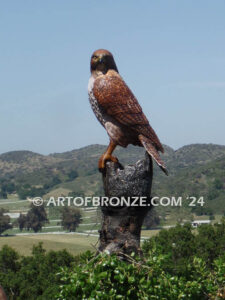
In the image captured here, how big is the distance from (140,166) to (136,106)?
3.88 ft

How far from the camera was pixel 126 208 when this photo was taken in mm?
7332

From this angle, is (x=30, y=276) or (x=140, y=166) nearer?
(x=140, y=166)

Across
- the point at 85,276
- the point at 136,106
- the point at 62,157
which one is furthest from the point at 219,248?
the point at 62,157

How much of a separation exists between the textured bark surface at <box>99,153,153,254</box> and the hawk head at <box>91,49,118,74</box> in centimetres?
186

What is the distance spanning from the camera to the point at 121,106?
801cm

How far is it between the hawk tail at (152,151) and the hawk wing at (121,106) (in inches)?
3.2

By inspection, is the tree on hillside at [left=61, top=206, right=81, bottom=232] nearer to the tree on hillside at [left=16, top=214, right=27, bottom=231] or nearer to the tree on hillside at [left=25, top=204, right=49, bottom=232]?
the tree on hillside at [left=25, top=204, right=49, bottom=232]

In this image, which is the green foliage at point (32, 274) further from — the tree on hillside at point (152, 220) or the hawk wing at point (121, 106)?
the tree on hillside at point (152, 220)

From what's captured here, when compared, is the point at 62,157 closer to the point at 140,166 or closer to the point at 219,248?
the point at 219,248

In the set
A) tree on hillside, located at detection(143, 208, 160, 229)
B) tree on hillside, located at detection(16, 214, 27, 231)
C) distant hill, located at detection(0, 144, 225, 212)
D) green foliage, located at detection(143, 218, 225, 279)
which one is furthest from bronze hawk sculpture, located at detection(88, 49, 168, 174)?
tree on hillside, located at detection(16, 214, 27, 231)

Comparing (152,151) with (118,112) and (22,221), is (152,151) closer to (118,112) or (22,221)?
(118,112)

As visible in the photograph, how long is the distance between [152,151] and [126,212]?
104cm

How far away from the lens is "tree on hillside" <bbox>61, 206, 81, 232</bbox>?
68.6m


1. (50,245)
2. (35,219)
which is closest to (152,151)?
(50,245)
